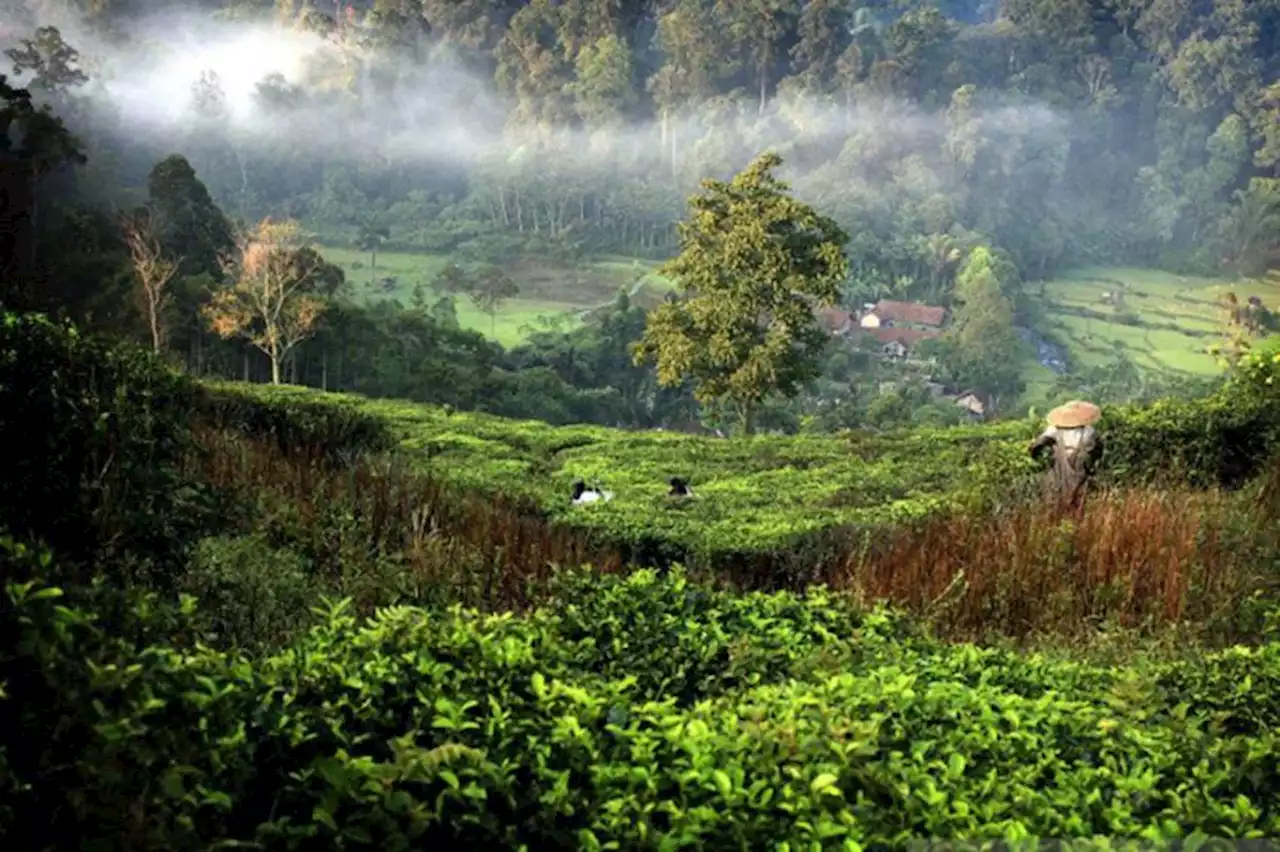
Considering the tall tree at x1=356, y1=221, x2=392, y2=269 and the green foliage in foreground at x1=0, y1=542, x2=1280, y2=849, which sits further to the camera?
the tall tree at x1=356, y1=221, x2=392, y2=269

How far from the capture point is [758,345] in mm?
16047

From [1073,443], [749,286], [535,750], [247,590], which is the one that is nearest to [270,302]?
[749,286]

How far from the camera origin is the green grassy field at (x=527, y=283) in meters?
35.6

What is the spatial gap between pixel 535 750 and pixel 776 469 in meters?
9.19

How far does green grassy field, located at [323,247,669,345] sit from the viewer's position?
117 ft

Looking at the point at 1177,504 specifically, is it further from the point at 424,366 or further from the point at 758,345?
the point at 424,366

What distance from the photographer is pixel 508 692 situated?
2.22 m

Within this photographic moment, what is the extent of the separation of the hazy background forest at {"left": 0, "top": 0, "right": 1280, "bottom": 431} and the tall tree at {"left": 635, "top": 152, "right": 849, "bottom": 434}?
14751 mm

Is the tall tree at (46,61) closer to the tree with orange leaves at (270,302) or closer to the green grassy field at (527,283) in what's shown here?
the green grassy field at (527,283)

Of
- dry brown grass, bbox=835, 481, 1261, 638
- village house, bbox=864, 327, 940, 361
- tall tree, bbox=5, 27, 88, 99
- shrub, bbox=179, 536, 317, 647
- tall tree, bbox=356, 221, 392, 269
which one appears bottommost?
village house, bbox=864, 327, 940, 361

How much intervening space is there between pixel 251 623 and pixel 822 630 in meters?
1.58

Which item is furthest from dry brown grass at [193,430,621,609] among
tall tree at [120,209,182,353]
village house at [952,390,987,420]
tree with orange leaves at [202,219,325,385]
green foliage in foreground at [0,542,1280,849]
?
village house at [952,390,987,420]


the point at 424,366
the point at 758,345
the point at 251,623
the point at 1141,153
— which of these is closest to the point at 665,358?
the point at 758,345

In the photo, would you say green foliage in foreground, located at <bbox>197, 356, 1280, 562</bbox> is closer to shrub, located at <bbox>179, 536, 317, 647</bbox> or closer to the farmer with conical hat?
the farmer with conical hat
